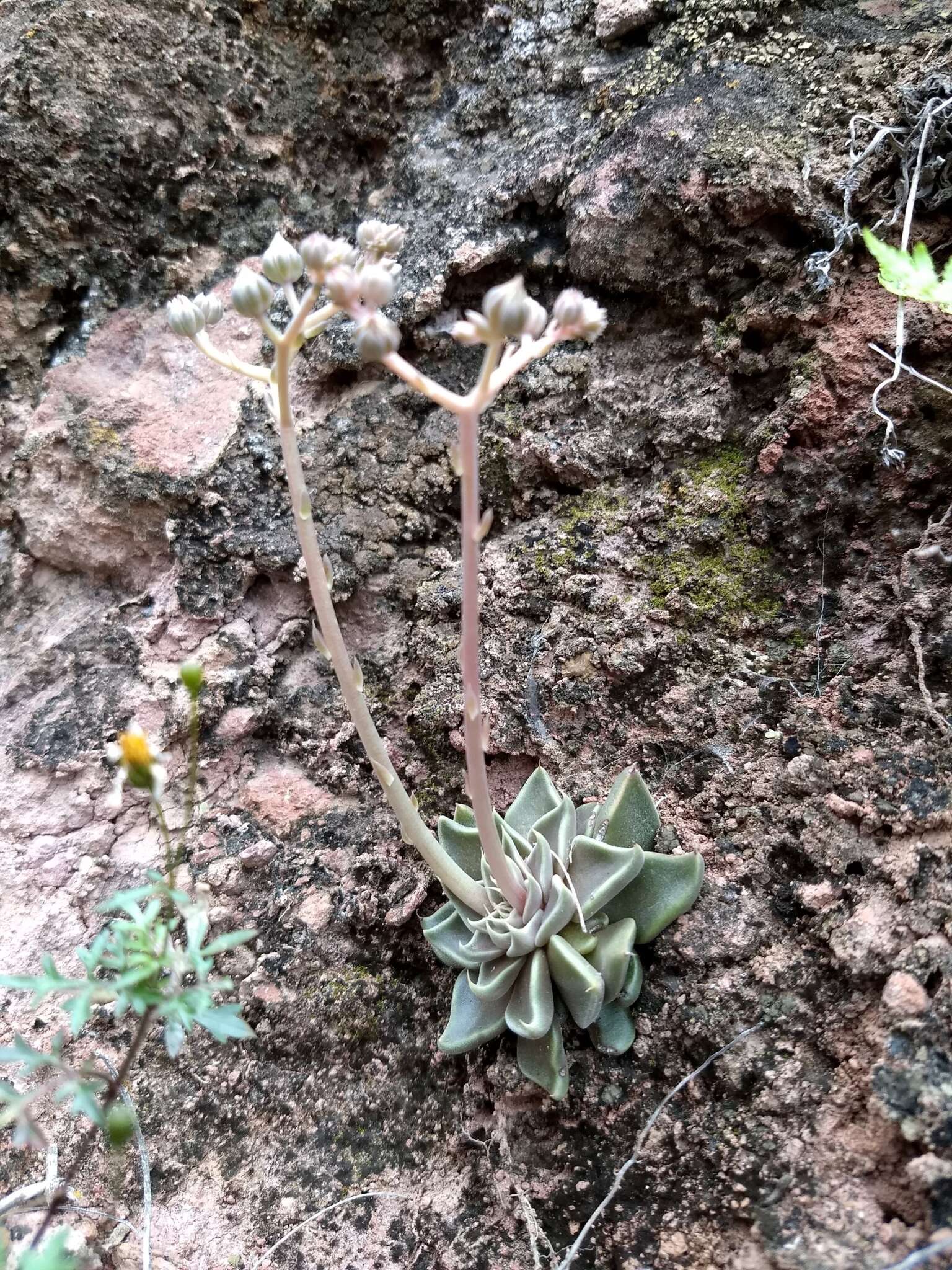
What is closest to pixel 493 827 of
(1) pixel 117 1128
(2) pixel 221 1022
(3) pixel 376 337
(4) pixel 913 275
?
(2) pixel 221 1022

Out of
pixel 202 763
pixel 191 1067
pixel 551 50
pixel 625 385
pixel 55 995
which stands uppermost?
pixel 551 50

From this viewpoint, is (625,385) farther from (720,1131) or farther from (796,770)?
(720,1131)

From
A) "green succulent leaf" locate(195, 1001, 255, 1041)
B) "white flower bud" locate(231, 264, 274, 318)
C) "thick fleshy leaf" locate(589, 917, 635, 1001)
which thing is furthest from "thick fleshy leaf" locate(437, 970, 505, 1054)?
"white flower bud" locate(231, 264, 274, 318)

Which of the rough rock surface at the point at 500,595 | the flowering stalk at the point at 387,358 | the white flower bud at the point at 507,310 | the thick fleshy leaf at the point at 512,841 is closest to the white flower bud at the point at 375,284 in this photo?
the flowering stalk at the point at 387,358

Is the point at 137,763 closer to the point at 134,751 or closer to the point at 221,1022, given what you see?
the point at 134,751

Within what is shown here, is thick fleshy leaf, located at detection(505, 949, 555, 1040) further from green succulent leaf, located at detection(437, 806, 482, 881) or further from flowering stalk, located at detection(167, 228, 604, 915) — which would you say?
green succulent leaf, located at detection(437, 806, 482, 881)

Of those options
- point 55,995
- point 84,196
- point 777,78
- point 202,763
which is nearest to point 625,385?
point 777,78

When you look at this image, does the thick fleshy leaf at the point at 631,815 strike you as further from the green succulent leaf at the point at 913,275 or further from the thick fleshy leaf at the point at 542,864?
the green succulent leaf at the point at 913,275
